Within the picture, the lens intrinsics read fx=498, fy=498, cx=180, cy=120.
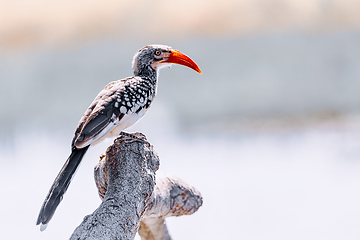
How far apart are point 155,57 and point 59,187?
0.95 meters

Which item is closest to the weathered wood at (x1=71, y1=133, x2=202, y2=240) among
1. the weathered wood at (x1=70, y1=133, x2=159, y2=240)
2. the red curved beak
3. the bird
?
the weathered wood at (x1=70, y1=133, x2=159, y2=240)

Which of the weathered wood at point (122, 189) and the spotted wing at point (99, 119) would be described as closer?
the weathered wood at point (122, 189)

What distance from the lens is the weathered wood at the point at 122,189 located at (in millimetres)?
1733

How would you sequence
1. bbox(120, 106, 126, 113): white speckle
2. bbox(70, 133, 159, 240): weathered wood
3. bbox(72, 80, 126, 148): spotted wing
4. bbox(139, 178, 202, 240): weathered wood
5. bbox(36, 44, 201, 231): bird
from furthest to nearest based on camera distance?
bbox(139, 178, 202, 240): weathered wood, bbox(120, 106, 126, 113): white speckle, bbox(72, 80, 126, 148): spotted wing, bbox(36, 44, 201, 231): bird, bbox(70, 133, 159, 240): weathered wood

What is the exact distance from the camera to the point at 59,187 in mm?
1829

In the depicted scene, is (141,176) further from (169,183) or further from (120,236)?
(169,183)

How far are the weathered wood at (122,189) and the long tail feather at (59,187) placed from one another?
0.42 ft

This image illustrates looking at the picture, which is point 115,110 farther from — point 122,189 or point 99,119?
point 122,189

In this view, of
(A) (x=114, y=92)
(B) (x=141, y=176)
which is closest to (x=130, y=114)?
(A) (x=114, y=92)

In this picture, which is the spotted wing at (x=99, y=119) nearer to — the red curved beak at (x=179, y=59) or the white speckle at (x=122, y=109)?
the white speckle at (x=122, y=109)

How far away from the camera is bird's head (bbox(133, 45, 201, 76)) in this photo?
2.51m

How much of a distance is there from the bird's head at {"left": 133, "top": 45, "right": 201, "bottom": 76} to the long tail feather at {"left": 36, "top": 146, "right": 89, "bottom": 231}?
0.68 metres

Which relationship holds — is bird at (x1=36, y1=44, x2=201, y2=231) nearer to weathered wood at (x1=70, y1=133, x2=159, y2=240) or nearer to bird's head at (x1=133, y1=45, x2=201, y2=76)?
bird's head at (x1=133, y1=45, x2=201, y2=76)

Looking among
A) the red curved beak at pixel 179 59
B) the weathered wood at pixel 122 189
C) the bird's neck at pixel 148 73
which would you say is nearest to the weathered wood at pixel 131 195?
the weathered wood at pixel 122 189
